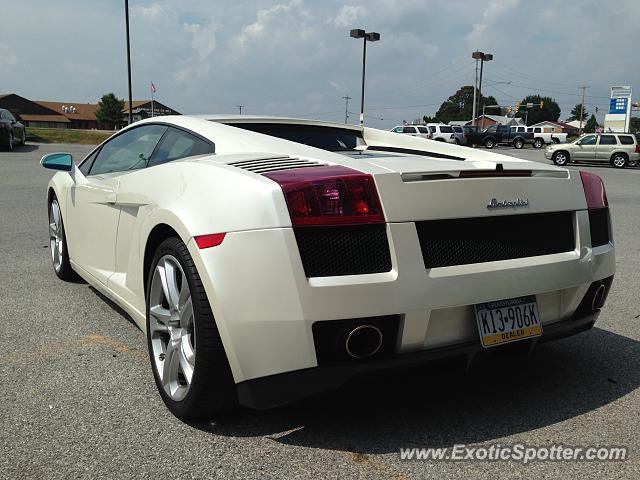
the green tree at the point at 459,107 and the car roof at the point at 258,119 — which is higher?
the green tree at the point at 459,107

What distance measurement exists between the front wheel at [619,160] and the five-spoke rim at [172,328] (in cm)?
2881

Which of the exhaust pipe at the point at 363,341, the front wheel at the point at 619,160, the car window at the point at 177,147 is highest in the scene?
the car window at the point at 177,147

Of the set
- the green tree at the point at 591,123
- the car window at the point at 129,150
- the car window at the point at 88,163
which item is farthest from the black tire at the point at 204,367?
the green tree at the point at 591,123

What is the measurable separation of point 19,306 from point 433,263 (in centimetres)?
323

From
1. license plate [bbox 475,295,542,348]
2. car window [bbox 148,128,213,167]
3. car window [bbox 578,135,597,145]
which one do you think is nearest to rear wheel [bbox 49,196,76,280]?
car window [bbox 148,128,213,167]

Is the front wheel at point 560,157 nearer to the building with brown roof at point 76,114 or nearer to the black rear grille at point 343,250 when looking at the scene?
the black rear grille at point 343,250

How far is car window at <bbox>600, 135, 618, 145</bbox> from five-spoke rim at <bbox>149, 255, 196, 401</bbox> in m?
29.1

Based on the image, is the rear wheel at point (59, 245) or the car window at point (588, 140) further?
the car window at point (588, 140)

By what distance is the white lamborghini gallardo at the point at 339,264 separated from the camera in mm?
2285

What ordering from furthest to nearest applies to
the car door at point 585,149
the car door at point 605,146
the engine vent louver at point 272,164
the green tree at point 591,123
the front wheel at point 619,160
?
the green tree at point 591,123, the car door at point 585,149, the car door at point 605,146, the front wheel at point 619,160, the engine vent louver at point 272,164

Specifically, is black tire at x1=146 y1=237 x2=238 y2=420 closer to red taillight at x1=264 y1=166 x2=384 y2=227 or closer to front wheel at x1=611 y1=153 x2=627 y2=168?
red taillight at x1=264 y1=166 x2=384 y2=227

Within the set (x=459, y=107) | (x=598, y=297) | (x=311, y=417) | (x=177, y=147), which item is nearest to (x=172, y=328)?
(x=311, y=417)

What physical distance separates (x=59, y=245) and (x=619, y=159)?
91.3 feet

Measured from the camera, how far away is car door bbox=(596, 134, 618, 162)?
2792 cm
